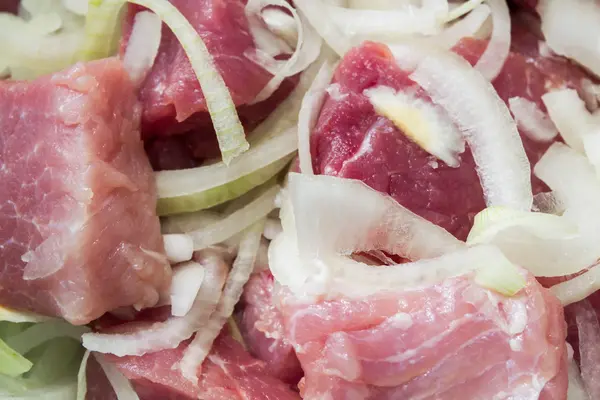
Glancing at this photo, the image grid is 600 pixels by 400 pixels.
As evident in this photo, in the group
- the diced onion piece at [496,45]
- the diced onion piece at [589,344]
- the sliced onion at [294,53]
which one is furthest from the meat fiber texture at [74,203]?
the diced onion piece at [589,344]

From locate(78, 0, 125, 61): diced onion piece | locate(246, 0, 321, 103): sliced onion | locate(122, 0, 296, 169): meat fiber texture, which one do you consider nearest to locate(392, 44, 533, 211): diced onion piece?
locate(246, 0, 321, 103): sliced onion

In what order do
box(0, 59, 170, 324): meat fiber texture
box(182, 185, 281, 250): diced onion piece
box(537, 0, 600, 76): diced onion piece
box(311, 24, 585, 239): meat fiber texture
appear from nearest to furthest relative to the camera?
box(0, 59, 170, 324): meat fiber texture
box(311, 24, 585, 239): meat fiber texture
box(182, 185, 281, 250): diced onion piece
box(537, 0, 600, 76): diced onion piece

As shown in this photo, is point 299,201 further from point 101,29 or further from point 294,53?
point 101,29

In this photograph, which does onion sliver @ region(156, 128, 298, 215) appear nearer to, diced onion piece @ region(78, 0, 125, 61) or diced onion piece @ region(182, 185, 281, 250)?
diced onion piece @ region(182, 185, 281, 250)

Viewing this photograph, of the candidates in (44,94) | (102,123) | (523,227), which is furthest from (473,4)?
(44,94)

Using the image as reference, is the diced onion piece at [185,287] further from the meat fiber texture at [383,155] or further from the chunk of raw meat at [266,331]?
the meat fiber texture at [383,155]

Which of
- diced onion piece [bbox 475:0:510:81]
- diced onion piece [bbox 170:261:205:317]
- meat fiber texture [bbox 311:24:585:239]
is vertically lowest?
diced onion piece [bbox 170:261:205:317]

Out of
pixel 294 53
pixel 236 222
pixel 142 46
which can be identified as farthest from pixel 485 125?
pixel 142 46
